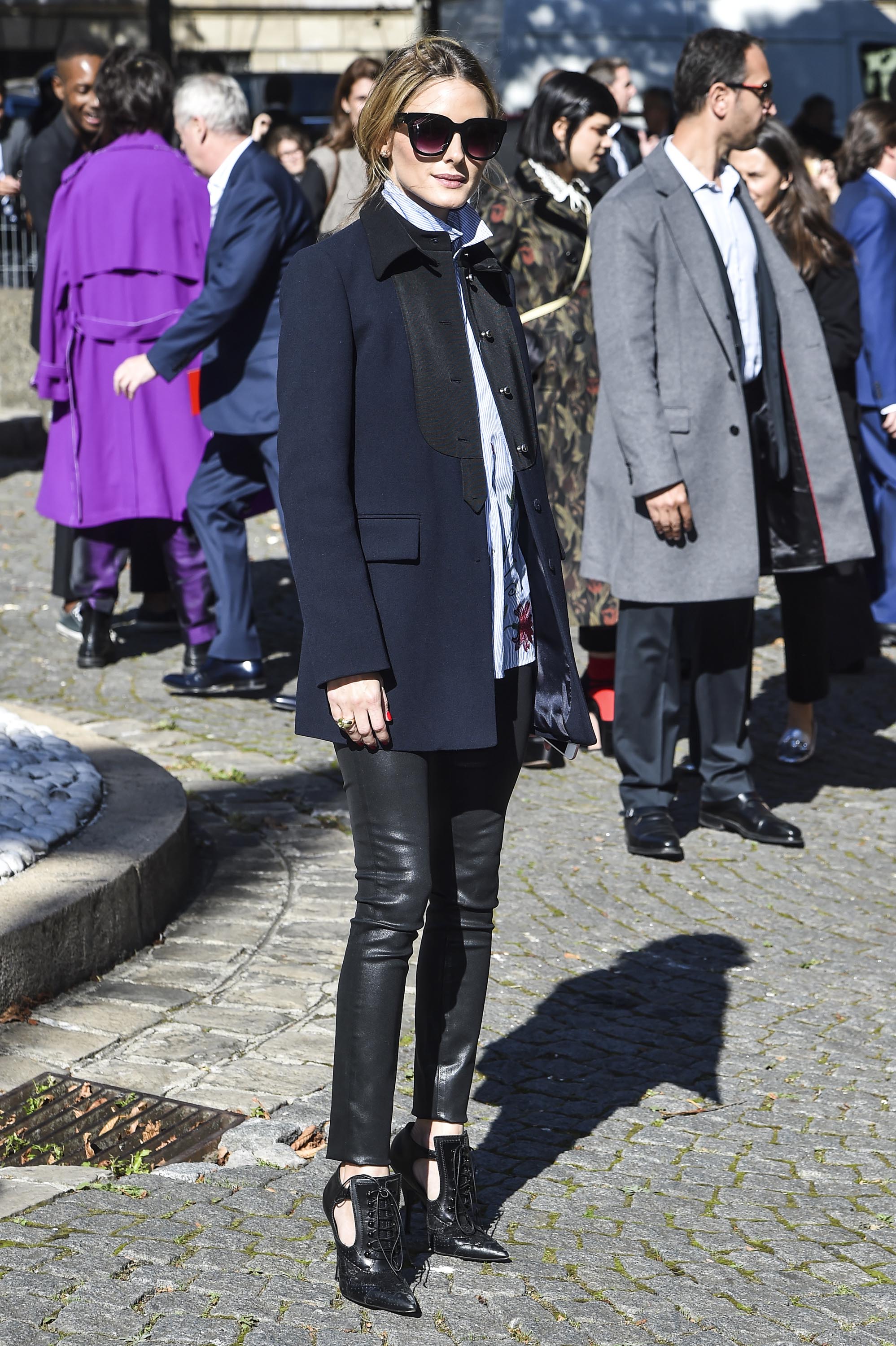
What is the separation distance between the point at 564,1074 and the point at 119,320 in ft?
14.6

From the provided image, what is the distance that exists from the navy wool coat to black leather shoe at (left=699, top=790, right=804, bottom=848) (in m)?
2.93

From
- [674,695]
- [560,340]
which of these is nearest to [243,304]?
[560,340]

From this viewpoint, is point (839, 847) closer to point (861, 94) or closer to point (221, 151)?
point (221, 151)

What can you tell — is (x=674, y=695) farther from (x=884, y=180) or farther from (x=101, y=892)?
(x=884, y=180)

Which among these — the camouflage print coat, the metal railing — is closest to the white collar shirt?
the camouflage print coat

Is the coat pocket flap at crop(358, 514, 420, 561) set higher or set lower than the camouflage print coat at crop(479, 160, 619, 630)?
lower

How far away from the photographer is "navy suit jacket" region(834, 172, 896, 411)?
686cm

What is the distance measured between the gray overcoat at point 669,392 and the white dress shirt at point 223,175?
2.04 m

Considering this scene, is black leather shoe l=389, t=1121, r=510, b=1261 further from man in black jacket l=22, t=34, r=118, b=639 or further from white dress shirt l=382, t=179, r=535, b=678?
man in black jacket l=22, t=34, r=118, b=639

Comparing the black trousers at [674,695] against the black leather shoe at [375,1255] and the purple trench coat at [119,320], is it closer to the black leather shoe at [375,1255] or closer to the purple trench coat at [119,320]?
the purple trench coat at [119,320]

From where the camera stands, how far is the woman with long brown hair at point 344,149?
352 inches

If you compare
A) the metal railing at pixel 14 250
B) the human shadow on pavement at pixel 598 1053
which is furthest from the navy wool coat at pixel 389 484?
the metal railing at pixel 14 250

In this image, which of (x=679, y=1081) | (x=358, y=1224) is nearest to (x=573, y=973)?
(x=679, y=1081)

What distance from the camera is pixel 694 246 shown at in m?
5.26
